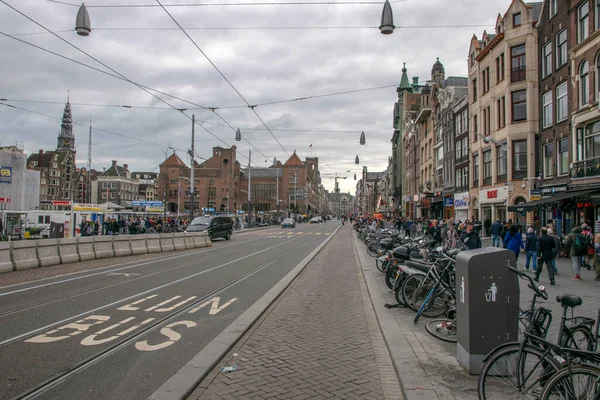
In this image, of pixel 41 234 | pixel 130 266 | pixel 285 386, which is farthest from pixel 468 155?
pixel 285 386

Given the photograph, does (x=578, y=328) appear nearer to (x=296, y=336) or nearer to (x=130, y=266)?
(x=296, y=336)

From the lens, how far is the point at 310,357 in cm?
586

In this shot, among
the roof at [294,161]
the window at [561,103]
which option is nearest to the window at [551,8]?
the window at [561,103]

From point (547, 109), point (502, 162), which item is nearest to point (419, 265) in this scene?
point (547, 109)

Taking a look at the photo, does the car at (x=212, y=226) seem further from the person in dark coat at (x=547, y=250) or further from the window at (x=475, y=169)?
the person in dark coat at (x=547, y=250)

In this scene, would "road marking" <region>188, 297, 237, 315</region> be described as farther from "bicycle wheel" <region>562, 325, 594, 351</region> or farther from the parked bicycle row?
"bicycle wheel" <region>562, 325, 594, 351</region>

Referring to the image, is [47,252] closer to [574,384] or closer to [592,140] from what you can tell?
[574,384]

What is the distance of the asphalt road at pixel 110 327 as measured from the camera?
487 cm

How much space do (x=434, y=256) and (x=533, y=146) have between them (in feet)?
73.7

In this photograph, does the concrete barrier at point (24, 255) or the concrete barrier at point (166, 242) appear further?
the concrete barrier at point (166, 242)

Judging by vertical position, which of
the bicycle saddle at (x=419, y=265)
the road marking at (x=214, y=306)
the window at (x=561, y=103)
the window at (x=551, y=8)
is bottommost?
the road marking at (x=214, y=306)

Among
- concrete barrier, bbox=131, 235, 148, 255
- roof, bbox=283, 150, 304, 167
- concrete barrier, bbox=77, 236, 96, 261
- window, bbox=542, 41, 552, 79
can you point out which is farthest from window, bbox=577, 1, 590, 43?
roof, bbox=283, 150, 304, 167

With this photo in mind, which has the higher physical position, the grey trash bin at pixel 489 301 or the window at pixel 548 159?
the window at pixel 548 159

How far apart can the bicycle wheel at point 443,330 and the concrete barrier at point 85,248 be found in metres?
15.2
